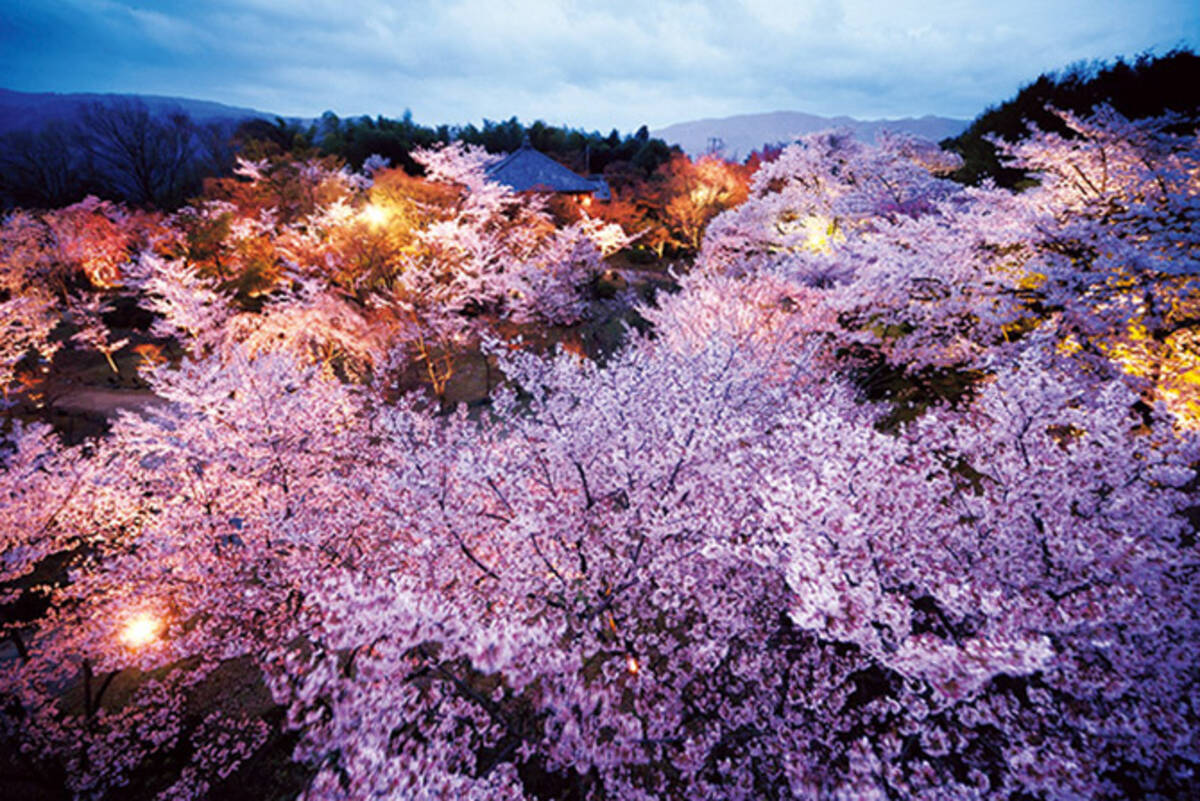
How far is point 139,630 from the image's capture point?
7148 millimetres

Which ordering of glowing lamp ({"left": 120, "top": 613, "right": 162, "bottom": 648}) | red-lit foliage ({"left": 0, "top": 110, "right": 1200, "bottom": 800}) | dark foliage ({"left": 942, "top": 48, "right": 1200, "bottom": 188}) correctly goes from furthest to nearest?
dark foliage ({"left": 942, "top": 48, "right": 1200, "bottom": 188}), glowing lamp ({"left": 120, "top": 613, "right": 162, "bottom": 648}), red-lit foliage ({"left": 0, "top": 110, "right": 1200, "bottom": 800})

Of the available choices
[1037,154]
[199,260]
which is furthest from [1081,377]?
[199,260]

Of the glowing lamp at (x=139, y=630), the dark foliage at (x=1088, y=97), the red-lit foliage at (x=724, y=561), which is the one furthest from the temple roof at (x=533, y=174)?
the glowing lamp at (x=139, y=630)

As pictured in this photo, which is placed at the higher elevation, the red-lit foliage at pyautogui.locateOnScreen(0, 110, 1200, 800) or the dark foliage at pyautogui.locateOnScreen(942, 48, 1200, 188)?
the dark foliage at pyautogui.locateOnScreen(942, 48, 1200, 188)

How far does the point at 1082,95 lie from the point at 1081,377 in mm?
18724

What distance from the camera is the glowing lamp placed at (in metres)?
6.95

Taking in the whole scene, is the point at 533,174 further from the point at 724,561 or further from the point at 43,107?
A: the point at 43,107

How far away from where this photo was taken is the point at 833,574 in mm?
3793

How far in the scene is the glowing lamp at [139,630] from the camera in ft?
22.8

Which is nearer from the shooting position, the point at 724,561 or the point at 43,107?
the point at 724,561

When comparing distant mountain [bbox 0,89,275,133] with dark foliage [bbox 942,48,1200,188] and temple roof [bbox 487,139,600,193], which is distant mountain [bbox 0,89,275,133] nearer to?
temple roof [bbox 487,139,600,193]

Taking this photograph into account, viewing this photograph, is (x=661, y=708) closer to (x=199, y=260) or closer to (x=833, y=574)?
(x=833, y=574)

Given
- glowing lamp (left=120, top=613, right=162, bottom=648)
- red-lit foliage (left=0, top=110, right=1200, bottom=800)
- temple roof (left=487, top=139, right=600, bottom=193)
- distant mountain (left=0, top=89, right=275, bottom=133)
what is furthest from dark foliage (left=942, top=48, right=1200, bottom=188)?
distant mountain (left=0, top=89, right=275, bottom=133)

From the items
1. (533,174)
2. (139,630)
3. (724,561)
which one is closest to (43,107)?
(533,174)
